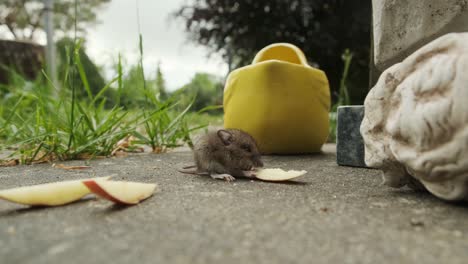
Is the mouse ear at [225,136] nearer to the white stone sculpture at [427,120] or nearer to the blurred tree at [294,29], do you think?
the white stone sculpture at [427,120]

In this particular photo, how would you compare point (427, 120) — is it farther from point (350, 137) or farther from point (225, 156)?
point (225, 156)

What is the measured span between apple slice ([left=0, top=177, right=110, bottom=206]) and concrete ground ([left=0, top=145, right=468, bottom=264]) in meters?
0.03

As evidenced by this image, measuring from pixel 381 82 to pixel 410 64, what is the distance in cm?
12

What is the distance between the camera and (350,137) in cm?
222

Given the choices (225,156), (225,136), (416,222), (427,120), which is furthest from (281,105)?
(416,222)

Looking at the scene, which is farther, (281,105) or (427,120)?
(281,105)

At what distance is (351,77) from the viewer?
645cm

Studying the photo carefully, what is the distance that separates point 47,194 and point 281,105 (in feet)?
6.32

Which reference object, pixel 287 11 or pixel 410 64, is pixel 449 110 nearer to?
pixel 410 64

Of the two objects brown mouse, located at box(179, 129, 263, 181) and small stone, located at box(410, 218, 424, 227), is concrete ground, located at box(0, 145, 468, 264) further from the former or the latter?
brown mouse, located at box(179, 129, 263, 181)

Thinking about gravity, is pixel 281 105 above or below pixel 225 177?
above

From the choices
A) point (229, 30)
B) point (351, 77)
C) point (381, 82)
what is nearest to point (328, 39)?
point (351, 77)

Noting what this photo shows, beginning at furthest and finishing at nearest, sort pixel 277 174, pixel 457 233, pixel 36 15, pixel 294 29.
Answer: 1. pixel 36 15
2. pixel 294 29
3. pixel 277 174
4. pixel 457 233

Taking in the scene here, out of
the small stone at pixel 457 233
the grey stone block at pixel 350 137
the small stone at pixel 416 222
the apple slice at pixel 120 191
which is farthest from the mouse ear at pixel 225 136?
the small stone at pixel 457 233
